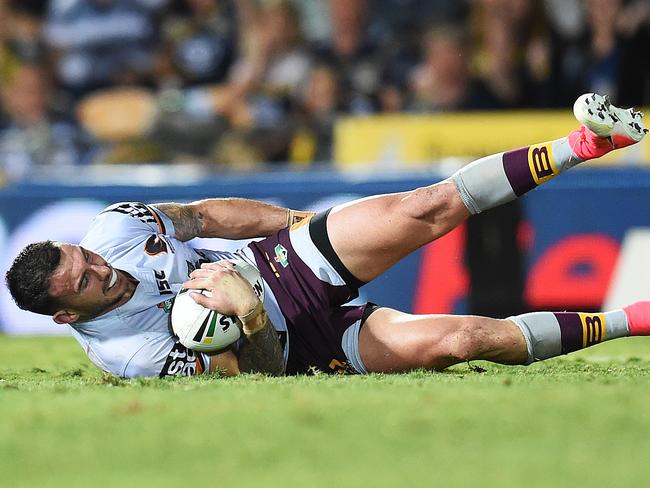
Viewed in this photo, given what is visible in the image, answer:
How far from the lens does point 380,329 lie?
593 centimetres

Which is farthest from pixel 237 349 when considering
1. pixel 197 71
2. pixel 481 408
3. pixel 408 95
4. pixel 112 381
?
pixel 197 71

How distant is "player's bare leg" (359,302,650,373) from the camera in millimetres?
5715

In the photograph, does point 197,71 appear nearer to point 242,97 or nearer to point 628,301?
point 242,97

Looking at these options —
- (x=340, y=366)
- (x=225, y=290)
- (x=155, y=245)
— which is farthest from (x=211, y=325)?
(x=340, y=366)

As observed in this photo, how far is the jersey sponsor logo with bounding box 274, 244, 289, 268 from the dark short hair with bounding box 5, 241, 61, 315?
3.92ft

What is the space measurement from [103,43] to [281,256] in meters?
7.63

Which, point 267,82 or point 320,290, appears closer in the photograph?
point 320,290

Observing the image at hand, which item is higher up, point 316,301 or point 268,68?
point 268,68

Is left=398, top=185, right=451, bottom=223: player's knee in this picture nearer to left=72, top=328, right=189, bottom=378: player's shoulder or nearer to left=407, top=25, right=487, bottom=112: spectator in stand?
left=72, top=328, right=189, bottom=378: player's shoulder

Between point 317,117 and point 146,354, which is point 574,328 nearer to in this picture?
point 146,354

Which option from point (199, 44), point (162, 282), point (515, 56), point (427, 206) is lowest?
point (162, 282)

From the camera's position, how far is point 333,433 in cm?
391

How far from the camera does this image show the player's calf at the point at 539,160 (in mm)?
5586

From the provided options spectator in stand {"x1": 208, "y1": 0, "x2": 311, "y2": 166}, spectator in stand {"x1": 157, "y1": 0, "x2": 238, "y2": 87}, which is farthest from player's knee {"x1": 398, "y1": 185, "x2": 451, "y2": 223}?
spectator in stand {"x1": 157, "y1": 0, "x2": 238, "y2": 87}
